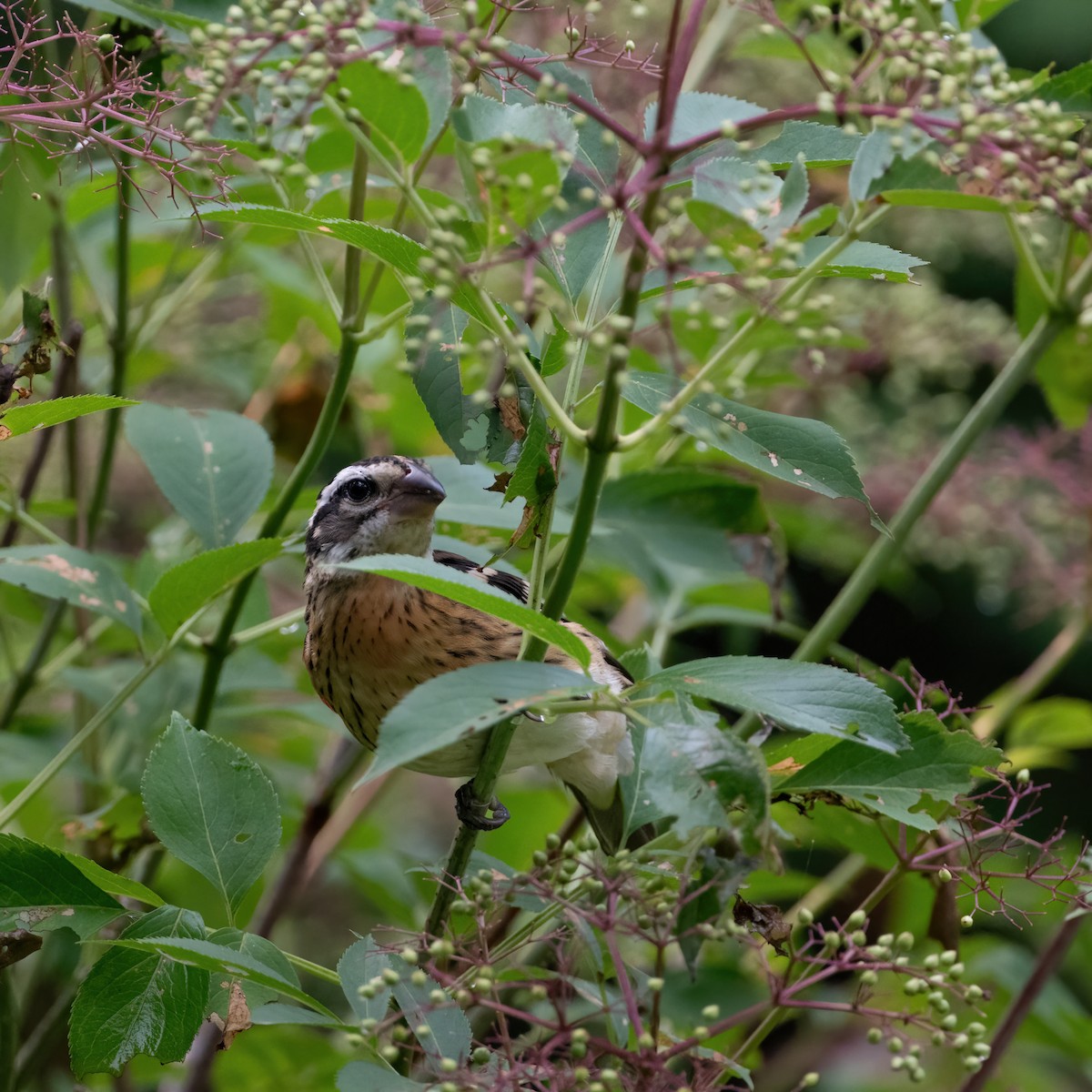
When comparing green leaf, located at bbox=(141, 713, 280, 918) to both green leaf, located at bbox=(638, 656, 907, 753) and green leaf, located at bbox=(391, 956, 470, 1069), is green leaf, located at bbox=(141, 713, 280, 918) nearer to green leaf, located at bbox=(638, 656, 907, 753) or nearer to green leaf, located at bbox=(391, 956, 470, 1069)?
green leaf, located at bbox=(391, 956, 470, 1069)

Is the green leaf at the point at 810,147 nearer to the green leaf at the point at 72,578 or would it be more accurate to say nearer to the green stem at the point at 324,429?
the green stem at the point at 324,429

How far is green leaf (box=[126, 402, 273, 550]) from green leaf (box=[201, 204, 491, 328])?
0.89 meters

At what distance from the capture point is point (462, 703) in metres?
1.28

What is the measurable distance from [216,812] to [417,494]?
38.4 inches

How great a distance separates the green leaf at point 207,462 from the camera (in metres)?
2.45

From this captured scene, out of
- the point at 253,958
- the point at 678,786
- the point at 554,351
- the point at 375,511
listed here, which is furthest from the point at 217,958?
the point at 375,511

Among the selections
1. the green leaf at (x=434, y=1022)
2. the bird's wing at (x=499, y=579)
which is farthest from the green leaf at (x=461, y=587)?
the bird's wing at (x=499, y=579)

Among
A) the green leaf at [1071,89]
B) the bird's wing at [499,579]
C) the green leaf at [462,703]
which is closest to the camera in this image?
the green leaf at [462,703]

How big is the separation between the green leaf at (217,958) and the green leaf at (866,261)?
1025 millimetres

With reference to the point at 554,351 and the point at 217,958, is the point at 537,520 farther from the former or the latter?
the point at 217,958

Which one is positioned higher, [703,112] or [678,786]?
[703,112]

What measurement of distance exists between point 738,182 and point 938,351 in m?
2.89

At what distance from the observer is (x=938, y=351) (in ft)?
13.3

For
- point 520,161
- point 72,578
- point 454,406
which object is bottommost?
point 72,578
